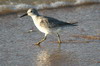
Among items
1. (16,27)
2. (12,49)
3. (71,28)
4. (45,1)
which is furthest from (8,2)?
(12,49)

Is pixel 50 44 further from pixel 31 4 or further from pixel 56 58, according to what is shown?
pixel 31 4

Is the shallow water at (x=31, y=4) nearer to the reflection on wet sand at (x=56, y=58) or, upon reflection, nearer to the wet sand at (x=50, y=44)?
the wet sand at (x=50, y=44)

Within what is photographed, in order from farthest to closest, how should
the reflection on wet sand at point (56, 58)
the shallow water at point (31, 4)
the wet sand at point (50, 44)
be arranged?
the shallow water at point (31, 4)
the wet sand at point (50, 44)
the reflection on wet sand at point (56, 58)

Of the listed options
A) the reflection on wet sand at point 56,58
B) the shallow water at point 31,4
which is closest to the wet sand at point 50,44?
the reflection on wet sand at point 56,58

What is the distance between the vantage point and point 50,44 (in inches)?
283

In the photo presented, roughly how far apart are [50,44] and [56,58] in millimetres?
784

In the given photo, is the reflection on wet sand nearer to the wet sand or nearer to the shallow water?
the wet sand

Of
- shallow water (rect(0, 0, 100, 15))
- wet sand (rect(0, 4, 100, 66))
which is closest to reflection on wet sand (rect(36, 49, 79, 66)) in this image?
wet sand (rect(0, 4, 100, 66))

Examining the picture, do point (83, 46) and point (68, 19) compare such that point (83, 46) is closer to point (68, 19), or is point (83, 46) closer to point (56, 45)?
point (56, 45)

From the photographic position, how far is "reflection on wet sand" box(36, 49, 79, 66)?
6132 mm

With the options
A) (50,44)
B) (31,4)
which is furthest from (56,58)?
(31,4)

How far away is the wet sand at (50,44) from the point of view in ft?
20.5

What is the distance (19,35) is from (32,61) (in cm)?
148

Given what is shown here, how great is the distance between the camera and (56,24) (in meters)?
7.28
